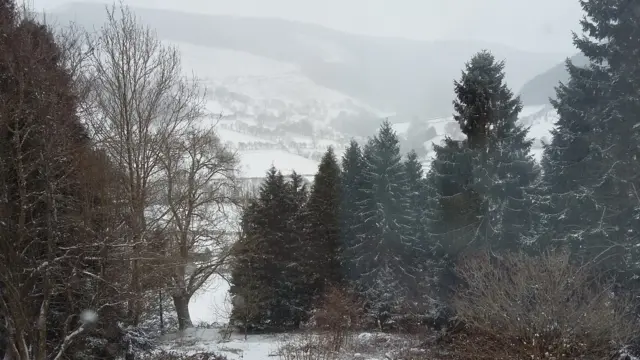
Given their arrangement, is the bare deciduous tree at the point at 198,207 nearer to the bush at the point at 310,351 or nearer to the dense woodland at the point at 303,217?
the dense woodland at the point at 303,217

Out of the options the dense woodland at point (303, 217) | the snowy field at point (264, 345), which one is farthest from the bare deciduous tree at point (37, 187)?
the snowy field at point (264, 345)

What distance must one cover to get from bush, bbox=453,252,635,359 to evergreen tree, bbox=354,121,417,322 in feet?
32.3

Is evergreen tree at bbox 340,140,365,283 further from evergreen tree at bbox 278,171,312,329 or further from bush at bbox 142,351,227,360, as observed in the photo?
bush at bbox 142,351,227,360

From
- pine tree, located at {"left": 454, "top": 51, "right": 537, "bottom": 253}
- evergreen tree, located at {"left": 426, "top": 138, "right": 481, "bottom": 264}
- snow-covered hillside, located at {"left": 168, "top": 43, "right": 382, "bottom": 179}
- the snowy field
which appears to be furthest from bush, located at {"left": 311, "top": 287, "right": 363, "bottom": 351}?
snow-covered hillside, located at {"left": 168, "top": 43, "right": 382, "bottom": 179}

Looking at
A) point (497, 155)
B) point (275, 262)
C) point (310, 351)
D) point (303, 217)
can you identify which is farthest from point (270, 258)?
point (310, 351)

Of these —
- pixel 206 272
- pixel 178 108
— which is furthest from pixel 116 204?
pixel 206 272

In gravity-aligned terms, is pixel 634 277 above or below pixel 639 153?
below

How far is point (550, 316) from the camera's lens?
9.70m

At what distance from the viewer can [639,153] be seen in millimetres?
13016

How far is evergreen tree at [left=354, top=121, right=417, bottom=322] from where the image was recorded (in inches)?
839

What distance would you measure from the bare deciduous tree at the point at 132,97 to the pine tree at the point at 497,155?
998cm

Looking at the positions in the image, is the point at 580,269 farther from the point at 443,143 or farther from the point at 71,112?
the point at 71,112

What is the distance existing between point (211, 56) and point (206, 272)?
6271 inches

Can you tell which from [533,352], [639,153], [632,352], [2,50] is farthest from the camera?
[639,153]
